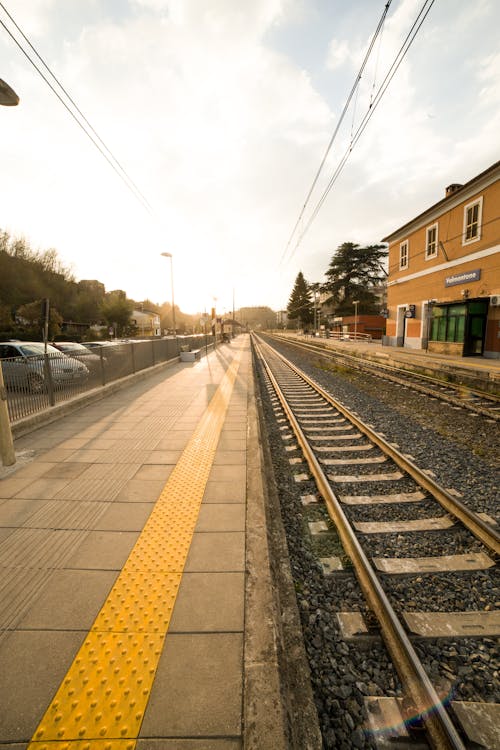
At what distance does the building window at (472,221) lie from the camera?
17266 mm

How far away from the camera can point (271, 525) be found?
3.48m

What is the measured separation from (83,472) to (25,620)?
2524 millimetres

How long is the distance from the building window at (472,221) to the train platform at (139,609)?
1990cm

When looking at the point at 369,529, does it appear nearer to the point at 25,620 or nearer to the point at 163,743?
the point at 163,743

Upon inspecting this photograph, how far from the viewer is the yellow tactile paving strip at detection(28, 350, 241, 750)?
156 cm

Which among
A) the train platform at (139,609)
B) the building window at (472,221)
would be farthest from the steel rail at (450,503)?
the building window at (472,221)

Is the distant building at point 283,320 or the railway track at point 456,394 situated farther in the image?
the distant building at point 283,320

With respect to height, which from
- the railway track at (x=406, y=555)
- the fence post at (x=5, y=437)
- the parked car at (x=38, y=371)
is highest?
the parked car at (x=38, y=371)

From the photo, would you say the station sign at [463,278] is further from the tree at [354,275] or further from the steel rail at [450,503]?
the tree at [354,275]

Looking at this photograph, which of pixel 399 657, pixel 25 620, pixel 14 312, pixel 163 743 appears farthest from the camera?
pixel 14 312

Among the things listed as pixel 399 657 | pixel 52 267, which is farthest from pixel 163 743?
pixel 52 267

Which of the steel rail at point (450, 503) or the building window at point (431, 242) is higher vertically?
the building window at point (431, 242)

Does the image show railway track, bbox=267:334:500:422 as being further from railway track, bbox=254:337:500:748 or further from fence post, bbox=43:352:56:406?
fence post, bbox=43:352:56:406

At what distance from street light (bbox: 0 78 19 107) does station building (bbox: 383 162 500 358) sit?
64.6 ft
